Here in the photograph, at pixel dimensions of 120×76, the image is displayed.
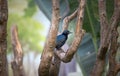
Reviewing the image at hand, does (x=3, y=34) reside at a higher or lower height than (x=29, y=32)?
lower

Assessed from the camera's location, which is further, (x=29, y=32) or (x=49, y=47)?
(x=29, y=32)

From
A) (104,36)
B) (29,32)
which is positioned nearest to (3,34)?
(104,36)

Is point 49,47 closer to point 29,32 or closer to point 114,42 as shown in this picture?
point 114,42

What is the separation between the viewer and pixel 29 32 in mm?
5820

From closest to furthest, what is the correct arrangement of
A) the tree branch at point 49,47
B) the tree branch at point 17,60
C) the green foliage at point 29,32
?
the tree branch at point 49,47 < the tree branch at point 17,60 < the green foliage at point 29,32

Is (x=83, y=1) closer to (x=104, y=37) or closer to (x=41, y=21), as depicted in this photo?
(x=104, y=37)

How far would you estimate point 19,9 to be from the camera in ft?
19.7

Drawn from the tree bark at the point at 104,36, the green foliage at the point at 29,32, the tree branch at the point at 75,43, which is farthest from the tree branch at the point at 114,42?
the green foliage at the point at 29,32

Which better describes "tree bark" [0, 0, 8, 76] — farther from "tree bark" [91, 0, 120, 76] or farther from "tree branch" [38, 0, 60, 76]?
"tree bark" [91, 0, 120, 76]

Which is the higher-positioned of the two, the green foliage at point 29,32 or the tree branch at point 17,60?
the green foliage at point 29,32

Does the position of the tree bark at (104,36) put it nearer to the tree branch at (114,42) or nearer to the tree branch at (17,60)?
the tree branch at (114,42)

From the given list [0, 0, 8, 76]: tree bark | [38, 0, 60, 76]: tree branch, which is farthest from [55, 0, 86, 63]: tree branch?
[0, 0, 8, 76]: tree bark

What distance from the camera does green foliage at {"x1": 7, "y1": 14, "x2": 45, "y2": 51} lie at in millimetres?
5547

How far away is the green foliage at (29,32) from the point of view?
555 cm
